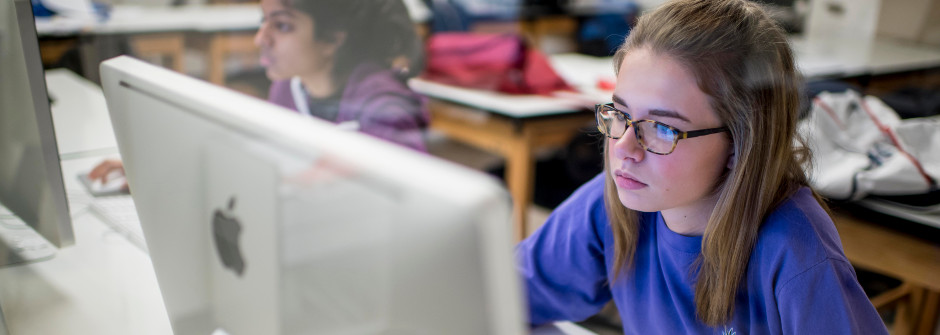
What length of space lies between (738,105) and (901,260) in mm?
843

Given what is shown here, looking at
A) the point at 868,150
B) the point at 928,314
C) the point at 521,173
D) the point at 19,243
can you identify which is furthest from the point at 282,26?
the point at 928,314

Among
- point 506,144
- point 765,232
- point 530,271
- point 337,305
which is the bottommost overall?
point 506,144

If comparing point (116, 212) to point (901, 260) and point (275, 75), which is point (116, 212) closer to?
point (275, 75)

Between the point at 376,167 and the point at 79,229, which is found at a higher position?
the point at 376,167

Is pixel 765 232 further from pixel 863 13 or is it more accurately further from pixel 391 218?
pixel 863 13

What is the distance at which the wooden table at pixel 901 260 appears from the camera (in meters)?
1.32

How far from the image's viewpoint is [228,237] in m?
0.51

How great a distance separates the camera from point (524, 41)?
7.89 ft

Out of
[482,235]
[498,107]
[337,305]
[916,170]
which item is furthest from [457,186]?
[498,107]

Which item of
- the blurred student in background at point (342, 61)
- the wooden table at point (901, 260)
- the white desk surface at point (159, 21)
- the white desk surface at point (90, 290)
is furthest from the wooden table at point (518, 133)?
the white desk surface at point (90, 290)

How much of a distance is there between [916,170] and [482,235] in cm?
137

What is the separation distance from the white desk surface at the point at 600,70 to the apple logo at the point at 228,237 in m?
1.31

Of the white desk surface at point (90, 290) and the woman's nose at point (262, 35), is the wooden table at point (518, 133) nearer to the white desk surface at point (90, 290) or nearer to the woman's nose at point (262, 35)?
the woman's nose at point (262, 35)

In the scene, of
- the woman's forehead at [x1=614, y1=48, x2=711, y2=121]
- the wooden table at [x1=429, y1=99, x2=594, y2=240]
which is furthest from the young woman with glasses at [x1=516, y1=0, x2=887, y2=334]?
the wooden table at [x1=429, y1=99, x2=594, y2=240]
